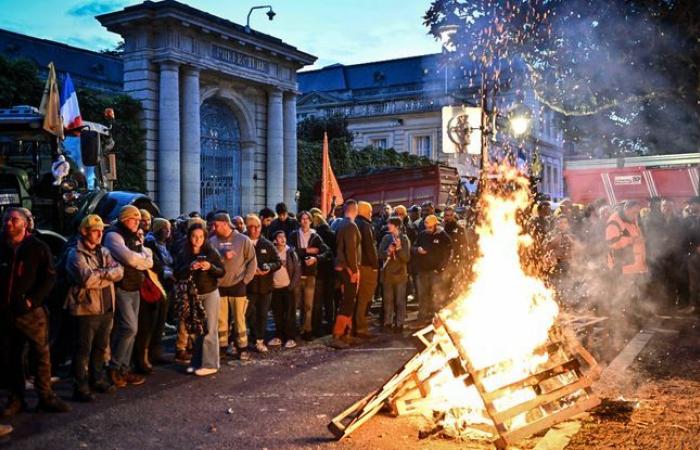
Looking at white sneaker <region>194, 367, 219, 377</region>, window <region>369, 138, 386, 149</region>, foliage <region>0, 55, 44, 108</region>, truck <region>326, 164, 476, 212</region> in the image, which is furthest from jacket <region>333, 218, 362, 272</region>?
window <region>369, 138, 386, 149</region>

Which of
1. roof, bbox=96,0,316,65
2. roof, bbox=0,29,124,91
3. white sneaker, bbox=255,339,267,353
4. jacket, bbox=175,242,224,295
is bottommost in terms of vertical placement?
white sneaker, bbox=255,339,267,353

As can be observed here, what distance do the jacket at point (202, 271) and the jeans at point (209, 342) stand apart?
12 centimetres

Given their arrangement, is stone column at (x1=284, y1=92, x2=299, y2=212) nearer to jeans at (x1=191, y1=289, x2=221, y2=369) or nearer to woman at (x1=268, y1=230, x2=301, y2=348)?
woman at (x1=268, y1=230, x2=301, y2=348)

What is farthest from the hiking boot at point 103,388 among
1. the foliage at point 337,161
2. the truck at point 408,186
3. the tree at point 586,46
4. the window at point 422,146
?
the window at point 422,146

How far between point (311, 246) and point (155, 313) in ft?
9.51

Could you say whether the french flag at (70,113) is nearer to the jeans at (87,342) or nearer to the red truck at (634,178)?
the jeans at (87,342)

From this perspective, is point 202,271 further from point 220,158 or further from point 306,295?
point 220,158

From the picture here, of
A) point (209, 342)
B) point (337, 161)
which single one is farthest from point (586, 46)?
point (337, 161)

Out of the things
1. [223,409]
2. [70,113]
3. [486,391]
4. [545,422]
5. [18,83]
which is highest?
[18,83]

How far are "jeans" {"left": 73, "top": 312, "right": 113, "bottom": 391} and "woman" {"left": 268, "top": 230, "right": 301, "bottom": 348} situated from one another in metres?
2.94

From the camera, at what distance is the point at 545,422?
16.8ft

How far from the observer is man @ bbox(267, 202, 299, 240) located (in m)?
10.4

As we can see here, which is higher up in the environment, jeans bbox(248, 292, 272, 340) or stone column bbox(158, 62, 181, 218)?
stone column bbox(158, 62, 181, 218)

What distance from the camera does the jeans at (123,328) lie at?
7078 mm
